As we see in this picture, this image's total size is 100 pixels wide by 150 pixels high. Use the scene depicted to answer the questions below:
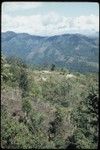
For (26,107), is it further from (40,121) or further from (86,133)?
(86,133)

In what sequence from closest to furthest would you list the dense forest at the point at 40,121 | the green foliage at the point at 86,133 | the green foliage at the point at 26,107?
the green foliage at the point at 86,133 → the dense forest at the point at 40,121 → the green foliage at the point at 26,107

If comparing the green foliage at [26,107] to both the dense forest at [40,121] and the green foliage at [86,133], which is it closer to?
the dense forest at [40,121]


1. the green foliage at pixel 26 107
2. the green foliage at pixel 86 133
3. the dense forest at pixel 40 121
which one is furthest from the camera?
the green foliage at pixel 26 107

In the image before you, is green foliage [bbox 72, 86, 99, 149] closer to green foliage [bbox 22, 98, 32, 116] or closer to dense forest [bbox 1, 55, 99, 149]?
dense forest [bbox 1, 55, 99, 149]

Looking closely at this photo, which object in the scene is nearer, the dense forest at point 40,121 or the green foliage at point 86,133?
the green foliage at point 86,133

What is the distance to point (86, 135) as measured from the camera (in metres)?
30.0

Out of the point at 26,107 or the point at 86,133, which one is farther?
the point at 26,107

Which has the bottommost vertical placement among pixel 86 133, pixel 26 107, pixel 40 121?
pixel 40 121

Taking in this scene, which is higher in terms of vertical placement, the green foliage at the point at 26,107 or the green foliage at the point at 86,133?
the green foliage at the point at 26,107

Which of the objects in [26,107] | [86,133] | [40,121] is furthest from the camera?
[26,107]

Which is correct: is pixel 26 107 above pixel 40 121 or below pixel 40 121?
above

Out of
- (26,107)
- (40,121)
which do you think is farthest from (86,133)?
(26,107)

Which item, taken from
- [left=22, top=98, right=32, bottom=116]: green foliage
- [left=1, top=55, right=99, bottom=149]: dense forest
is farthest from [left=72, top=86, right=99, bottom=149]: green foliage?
[left=22, top=98, right=32, bottom=116]: green foliage

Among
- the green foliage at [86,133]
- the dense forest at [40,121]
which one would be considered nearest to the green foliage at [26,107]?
the dense forest at [40,121]
